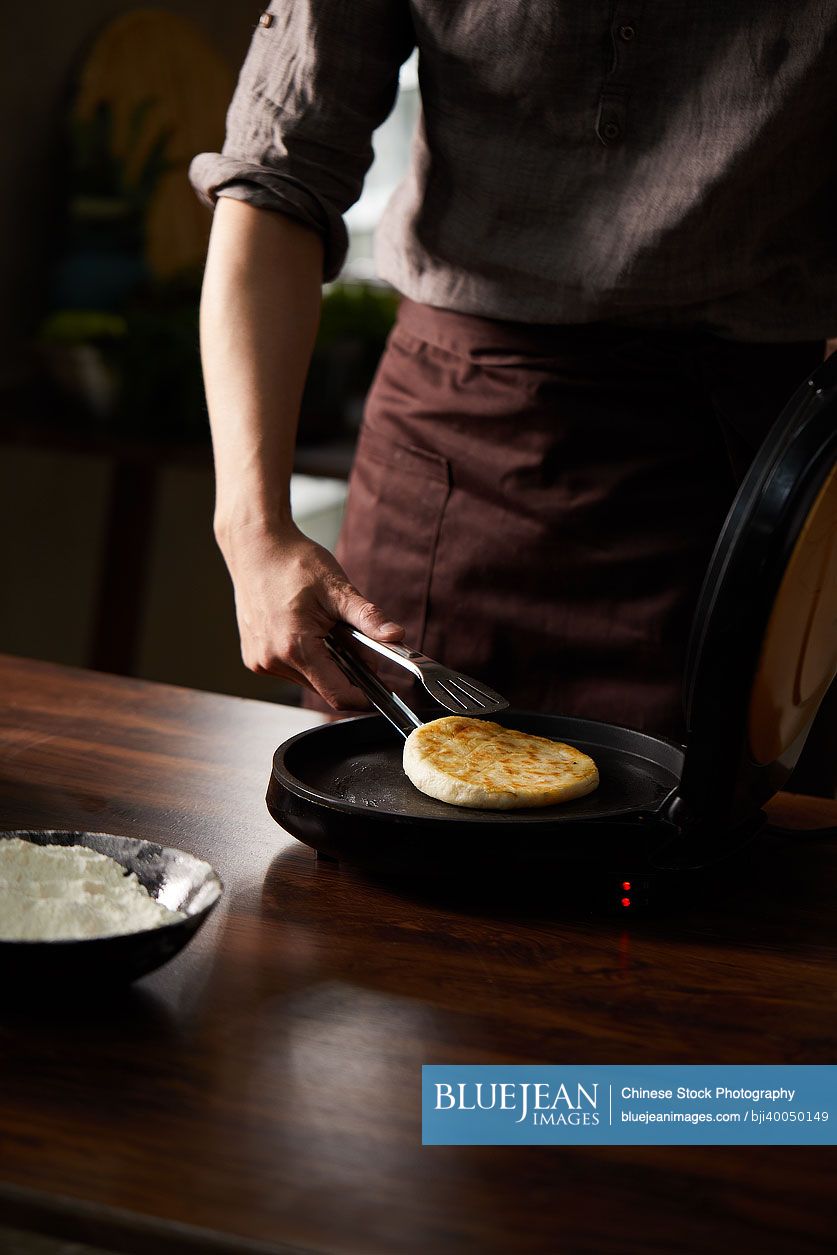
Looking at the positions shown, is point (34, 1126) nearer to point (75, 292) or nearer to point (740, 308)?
point (740, 308)

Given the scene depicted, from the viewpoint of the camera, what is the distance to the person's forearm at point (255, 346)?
121 centimetres

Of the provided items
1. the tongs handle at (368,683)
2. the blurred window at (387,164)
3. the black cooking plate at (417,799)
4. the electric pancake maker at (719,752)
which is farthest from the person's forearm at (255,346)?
the blurred window at (387,164)

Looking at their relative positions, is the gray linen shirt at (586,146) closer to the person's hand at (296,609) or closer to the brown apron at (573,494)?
the brown apron at (573,494)

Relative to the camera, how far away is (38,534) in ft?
10.7

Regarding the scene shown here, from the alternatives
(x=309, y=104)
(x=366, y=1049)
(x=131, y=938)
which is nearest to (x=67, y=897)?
(x=131, y=938)

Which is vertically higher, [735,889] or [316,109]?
[316,109]

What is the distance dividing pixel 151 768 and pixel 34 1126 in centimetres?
48

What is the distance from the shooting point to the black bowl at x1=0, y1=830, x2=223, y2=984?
0.66 metres

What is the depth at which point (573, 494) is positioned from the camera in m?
1.33

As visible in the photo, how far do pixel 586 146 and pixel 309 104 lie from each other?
0.90ft

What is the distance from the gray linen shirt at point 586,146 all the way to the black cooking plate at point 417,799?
472 mm

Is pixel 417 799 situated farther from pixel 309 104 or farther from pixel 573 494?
pixel 309 104

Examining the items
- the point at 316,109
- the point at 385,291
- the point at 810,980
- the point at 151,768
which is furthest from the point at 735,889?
the point at 385,291

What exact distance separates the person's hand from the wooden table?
0.13 meters
